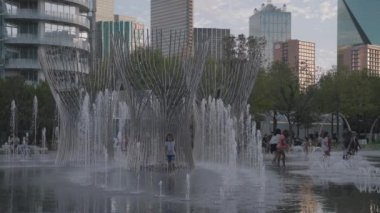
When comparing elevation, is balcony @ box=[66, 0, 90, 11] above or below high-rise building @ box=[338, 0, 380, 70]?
below

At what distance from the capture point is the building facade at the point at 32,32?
211ft

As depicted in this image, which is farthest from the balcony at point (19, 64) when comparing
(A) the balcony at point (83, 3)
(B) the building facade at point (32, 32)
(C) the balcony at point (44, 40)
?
(A) the balcony at point (83, 3)

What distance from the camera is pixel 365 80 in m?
54.6

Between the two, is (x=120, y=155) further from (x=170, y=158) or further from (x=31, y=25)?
(x=31, y=25)

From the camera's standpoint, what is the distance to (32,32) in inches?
2611

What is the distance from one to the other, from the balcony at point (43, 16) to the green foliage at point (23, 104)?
2202 cm

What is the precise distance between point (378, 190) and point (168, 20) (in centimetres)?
5994

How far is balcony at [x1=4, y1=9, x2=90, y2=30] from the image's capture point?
64.4 m

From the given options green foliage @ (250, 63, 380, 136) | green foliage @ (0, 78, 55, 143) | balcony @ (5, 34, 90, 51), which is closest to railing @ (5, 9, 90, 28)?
balcony @ (5, 34, 90, 51)

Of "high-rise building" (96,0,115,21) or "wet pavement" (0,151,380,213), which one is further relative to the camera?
"high-rise building" (96,0,115,21)

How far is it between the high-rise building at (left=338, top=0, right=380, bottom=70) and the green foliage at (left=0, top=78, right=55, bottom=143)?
2703 inches

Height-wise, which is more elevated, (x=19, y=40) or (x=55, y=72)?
(x=19, y=40)

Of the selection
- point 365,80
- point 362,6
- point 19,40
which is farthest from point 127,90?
point 362,6

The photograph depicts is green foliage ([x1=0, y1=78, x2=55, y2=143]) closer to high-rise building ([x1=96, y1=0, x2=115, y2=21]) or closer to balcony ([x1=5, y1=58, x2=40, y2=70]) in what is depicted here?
balcony ([x1=5, y1=58, x2=40, y2=70])
